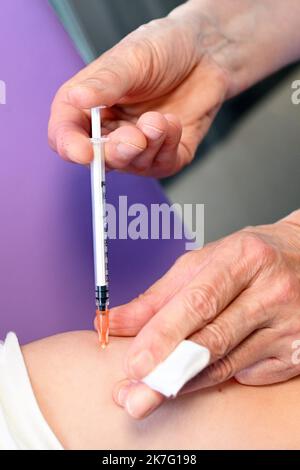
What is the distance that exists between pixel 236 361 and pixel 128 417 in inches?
6.3

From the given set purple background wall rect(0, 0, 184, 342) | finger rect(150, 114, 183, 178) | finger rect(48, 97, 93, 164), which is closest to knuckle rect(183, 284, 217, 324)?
finger rect(48, 97, 93, 164)

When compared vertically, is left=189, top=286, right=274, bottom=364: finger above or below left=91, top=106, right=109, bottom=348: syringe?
below

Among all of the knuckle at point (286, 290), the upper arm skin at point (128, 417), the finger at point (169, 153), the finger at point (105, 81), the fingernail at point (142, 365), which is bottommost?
the upper arm skin at point (128, 417)

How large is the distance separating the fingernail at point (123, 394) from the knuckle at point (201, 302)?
12cm

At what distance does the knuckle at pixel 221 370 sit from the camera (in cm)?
88

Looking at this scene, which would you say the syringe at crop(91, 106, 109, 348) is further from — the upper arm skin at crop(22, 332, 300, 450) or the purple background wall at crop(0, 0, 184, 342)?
the purple background wall at crop(0, 0, 184, 342)

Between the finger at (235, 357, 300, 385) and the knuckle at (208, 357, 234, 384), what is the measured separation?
0.04 meters

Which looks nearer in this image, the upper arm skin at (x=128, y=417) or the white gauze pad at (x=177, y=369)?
the white gauze pad at (x=177, y=369)

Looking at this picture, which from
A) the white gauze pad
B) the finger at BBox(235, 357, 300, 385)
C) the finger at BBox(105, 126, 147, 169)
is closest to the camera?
the white gauze pad

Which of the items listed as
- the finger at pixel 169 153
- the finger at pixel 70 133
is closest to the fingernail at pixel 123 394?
the finger at pixel 70 133

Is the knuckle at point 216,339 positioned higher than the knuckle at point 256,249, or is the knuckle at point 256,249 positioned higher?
the knuckle at point 256,249

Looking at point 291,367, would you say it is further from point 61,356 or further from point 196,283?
point 61,356

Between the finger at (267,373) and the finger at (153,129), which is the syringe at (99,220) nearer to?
the finger at (153,129)

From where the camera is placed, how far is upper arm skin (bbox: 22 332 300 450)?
0.86 meters
